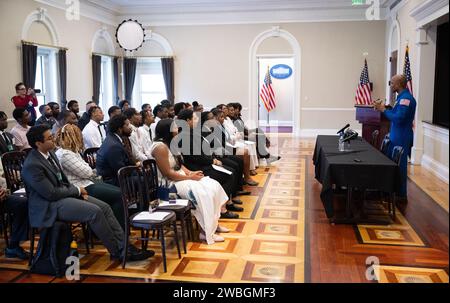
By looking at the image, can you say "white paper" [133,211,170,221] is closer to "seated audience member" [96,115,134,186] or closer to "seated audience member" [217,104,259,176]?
"seated audience member" [96,115,134,186]

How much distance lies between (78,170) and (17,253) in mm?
880

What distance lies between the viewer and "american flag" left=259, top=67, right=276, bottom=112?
52.8 feet

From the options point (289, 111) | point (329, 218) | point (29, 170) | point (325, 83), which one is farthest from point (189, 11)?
point (29, 170)

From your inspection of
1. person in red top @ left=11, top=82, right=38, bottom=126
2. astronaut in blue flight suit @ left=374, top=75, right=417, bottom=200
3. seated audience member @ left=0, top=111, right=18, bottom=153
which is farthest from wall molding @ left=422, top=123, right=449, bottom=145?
person in red top @ left=11, top=82, right=38, bottom=126

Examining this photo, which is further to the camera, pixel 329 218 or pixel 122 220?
pixel 329 218

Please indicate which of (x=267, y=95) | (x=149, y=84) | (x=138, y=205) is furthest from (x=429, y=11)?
(x=267, y=95)

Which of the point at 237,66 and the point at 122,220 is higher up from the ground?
the point at 237,66

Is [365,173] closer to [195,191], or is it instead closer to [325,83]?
[195,191]

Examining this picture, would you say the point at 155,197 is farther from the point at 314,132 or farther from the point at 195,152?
the point at 314,132

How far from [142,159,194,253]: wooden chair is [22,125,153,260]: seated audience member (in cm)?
50
